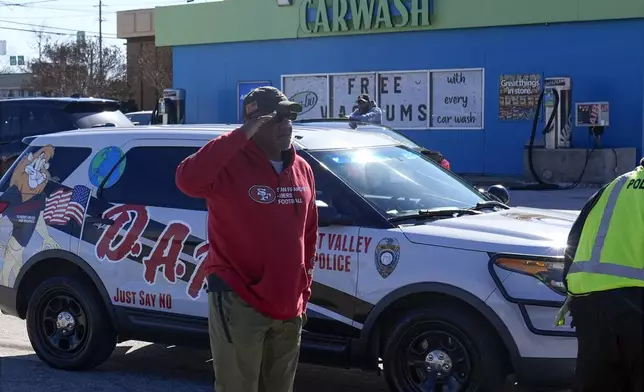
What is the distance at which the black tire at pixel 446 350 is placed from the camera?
5.41m

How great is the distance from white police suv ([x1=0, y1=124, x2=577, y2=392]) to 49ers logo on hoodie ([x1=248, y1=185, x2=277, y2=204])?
4.78 ft

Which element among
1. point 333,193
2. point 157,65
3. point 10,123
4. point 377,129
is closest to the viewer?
point 333,193

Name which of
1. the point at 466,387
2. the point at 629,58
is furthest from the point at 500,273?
the point at 629,58

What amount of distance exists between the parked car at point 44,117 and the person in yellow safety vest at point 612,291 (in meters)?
11.0

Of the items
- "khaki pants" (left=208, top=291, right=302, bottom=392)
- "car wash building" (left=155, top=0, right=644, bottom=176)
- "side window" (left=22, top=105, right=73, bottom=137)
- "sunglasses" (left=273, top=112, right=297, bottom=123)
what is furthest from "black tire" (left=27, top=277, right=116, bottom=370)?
"car wash building" (left=155, top=0, right=644, bottom=176)

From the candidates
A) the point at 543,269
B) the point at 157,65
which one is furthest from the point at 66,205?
the point at 157,65

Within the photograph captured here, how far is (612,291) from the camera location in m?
3.87

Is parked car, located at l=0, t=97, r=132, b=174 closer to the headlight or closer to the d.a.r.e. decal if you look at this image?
the d.a.r.e. decal

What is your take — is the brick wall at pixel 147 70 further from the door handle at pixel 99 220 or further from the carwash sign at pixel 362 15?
the door handle at pixel 99 220

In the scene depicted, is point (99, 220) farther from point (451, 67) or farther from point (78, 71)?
point (78, 71)

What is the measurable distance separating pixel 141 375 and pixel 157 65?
39.6 metres

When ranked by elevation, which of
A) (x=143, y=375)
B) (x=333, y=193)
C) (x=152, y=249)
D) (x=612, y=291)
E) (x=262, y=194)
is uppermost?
(x=262, y=194)

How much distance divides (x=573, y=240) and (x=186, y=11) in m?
23.7

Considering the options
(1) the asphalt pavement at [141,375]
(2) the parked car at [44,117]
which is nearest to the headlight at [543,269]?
(1) the asphalt pavement at [141,375]
